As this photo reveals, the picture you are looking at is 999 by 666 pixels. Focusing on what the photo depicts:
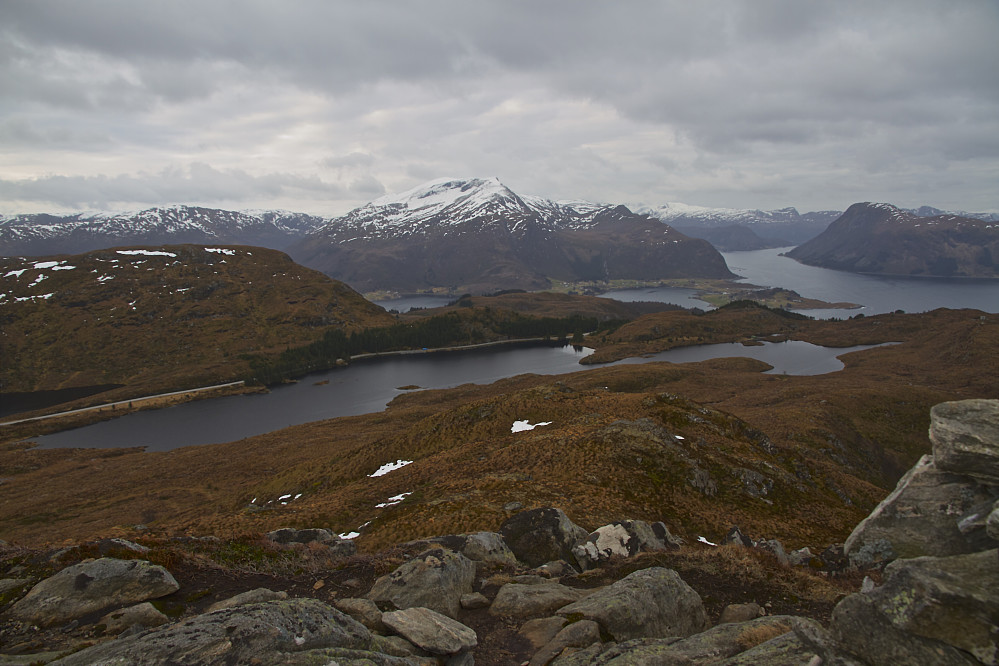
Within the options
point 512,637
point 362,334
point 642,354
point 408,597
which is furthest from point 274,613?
point 362,334

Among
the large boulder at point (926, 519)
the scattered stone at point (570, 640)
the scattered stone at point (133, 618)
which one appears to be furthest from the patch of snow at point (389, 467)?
the large boulder at point (926, 519)

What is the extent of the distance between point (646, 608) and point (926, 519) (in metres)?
9.41

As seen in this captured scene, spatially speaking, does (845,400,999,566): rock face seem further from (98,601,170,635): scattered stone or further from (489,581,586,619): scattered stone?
(98,601,170,635): scattered stone

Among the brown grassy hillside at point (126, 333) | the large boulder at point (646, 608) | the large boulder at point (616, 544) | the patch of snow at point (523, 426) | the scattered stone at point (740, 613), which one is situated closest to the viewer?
the large boulder at point (646, 608)

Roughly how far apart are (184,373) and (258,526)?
143618 mm

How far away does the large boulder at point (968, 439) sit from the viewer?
12.9 m

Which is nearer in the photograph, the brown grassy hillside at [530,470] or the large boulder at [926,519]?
the large boulder at [926,519]

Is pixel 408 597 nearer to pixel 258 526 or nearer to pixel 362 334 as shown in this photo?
pixel 258 526

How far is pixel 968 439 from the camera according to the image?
1327 cm

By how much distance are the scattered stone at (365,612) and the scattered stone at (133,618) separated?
438 centimetres

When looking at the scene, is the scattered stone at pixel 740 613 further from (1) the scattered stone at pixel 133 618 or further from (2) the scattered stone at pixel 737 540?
(1) the scattered stone at pixel 133 618

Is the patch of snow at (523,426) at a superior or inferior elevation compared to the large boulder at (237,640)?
inferior

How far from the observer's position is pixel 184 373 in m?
147

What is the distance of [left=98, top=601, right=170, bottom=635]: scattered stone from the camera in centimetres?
1170
